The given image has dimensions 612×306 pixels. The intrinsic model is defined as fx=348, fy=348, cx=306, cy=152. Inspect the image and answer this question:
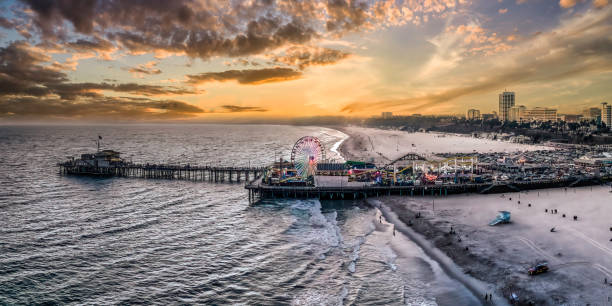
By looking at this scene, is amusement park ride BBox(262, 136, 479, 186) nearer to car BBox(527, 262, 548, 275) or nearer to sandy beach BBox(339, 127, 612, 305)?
sandy beach BBox(339, 127, 612, 305)

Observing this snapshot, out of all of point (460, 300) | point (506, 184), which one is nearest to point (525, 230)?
point (460, 300)

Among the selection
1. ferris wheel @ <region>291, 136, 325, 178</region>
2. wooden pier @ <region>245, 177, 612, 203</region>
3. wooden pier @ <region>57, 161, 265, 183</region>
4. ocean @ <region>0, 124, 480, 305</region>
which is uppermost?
ferris wheel @ <region>291, 136, 325, 178</region>

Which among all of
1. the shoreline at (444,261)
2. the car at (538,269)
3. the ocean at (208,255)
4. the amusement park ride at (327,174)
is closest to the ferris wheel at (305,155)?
the amusement park ride at (327,174)

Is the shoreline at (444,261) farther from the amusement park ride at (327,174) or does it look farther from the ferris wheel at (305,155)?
the ferris wheel at (305,155)

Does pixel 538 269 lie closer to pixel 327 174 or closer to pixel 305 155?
pixel 305 155

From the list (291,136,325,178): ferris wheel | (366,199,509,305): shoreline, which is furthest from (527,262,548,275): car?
(291,136,325,178): ferris wheel

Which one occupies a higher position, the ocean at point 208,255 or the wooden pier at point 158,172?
the wooden pier at point 158,172
